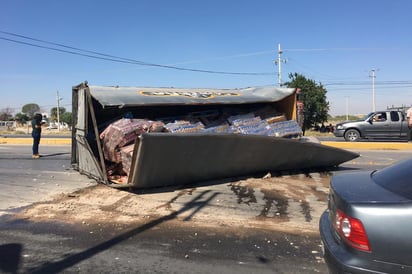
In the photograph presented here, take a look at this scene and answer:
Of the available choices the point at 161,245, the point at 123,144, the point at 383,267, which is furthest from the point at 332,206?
the point at 123,144

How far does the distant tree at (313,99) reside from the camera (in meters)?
39.1

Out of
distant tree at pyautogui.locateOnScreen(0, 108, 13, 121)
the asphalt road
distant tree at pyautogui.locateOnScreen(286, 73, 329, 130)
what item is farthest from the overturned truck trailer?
distant tree at pyautogui.locateOnScreen(0, 108, 13, 121)

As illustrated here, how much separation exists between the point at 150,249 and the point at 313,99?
36.4m

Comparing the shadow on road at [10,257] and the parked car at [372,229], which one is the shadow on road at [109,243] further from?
the parked car at [372,229]

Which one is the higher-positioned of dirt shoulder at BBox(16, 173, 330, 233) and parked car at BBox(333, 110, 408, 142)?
parked car at BBox(333, 110, 408, 142)

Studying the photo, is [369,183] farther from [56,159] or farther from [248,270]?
[56,159]

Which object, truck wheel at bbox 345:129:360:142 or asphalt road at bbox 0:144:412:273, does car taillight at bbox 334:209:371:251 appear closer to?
asphalt road at bbox 0:144:412:273

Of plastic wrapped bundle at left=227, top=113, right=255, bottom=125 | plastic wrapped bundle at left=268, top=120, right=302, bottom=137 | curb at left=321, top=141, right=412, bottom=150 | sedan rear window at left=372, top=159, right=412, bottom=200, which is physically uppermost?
plastic wrapped bundle at left=227, top=113, right=255, bottom=125

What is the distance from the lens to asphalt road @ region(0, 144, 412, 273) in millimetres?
4219

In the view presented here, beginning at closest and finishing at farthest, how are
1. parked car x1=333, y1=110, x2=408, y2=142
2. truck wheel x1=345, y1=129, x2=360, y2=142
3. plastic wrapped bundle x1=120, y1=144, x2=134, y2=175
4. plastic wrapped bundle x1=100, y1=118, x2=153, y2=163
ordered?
1. plastic wrapped bundle x1=120, y1=144, x2=134, y2=175
2. plastic wrapped bundle x1=100, y1=118, x2=153, y2=163
3. parked car x1=333, y1=110, x2=408, y2=142
4. truck wheel x1=345, y1=129, x2=360, y2=142

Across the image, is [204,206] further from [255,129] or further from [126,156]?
[255,129]

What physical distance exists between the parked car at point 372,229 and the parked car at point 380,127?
65.9 feet

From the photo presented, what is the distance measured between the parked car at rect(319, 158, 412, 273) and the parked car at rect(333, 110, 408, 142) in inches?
791

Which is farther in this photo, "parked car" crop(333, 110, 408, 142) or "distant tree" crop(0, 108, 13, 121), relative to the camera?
"distant tree" crop(0, 108, 13, 121)
